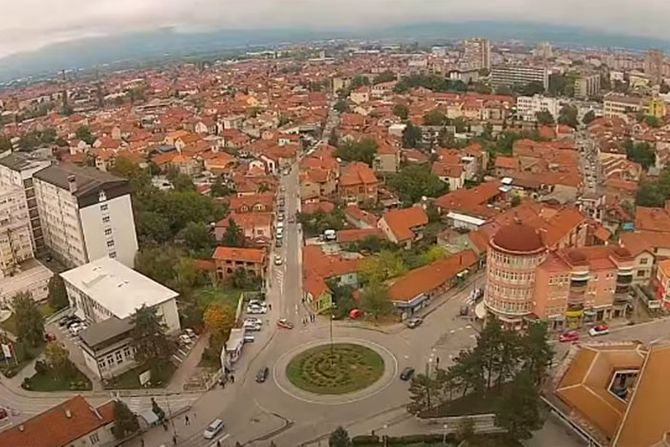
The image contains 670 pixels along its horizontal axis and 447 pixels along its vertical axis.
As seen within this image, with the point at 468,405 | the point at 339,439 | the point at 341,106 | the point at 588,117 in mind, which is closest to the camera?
the point at 339,439

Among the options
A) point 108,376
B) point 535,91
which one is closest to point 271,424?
point 108,376

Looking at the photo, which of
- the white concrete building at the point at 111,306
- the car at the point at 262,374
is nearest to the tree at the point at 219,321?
the white concrete building at the point at 111,306

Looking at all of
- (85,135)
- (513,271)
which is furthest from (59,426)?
(85,135)

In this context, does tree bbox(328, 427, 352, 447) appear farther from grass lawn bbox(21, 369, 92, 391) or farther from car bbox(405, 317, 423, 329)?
grass lawn bbox(21, 369, 92, 391)

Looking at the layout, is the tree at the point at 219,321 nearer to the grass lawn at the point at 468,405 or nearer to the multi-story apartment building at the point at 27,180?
the grass lawn at the point at 468,405

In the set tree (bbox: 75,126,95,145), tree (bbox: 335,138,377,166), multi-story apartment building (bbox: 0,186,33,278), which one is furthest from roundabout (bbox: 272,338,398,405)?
tree (bbox: 75,126,95,145)

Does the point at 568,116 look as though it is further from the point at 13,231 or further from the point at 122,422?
the point at 122,422
